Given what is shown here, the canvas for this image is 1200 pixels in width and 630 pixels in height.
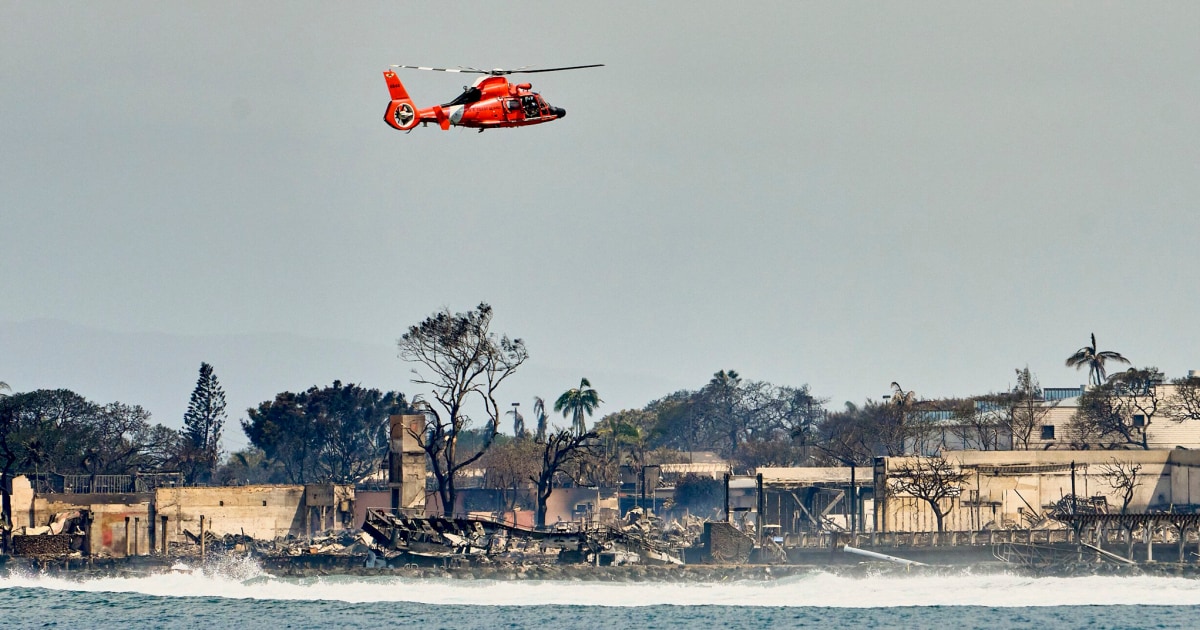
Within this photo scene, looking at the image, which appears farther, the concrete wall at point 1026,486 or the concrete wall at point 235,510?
the concrete wall at point 235,510

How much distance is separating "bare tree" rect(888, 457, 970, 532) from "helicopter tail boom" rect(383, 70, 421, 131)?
37.4 metres

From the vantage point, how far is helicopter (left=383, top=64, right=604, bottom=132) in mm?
58219

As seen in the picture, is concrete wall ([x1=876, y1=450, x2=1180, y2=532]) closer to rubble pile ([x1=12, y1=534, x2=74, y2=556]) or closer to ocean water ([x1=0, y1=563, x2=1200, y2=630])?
ocean water ([x1=0, y1=563, x2=1200, y2=630])

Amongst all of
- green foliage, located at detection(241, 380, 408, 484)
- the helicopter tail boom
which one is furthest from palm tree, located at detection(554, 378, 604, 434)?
the helicopter tail boom

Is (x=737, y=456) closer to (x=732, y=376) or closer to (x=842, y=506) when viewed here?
(x=732, y=376)

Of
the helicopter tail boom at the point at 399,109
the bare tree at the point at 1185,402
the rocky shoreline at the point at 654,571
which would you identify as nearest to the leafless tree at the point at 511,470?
the rocky shoreline at the point at 654,571

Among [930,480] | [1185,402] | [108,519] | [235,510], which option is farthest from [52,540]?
[1185,402]

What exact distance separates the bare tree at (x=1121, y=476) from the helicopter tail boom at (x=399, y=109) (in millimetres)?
47244

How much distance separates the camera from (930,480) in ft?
278

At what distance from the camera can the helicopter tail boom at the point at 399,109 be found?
5841 centimetres

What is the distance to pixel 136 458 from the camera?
11844 centimetres

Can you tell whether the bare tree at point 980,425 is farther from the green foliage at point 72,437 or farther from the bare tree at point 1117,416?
the green foliage at point 72,437

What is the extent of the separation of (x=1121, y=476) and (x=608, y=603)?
33296 mm

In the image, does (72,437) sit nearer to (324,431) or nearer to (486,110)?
(324,431)
